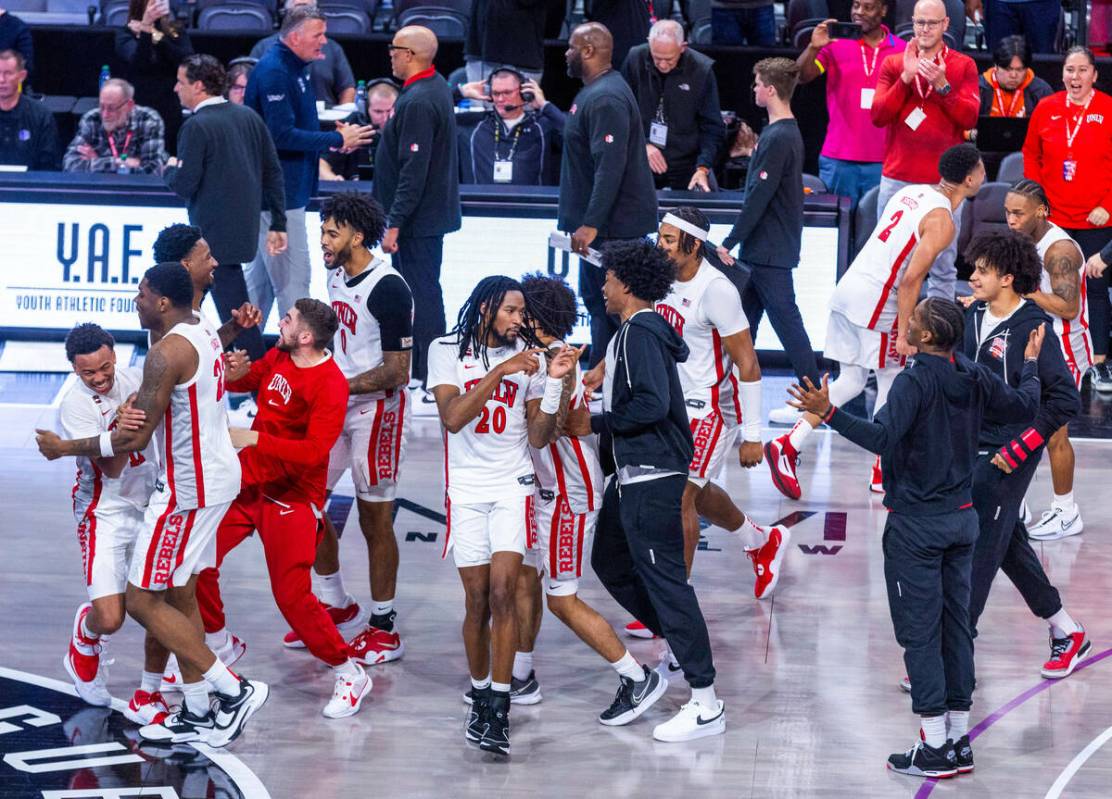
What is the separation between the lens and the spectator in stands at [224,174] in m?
8.81

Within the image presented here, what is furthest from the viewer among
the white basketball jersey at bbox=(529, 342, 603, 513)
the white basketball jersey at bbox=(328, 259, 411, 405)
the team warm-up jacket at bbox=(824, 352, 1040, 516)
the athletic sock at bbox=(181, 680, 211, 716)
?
the white basketball jersey at bbox=(328, 259, 411, 405)

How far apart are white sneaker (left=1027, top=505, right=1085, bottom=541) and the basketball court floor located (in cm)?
6

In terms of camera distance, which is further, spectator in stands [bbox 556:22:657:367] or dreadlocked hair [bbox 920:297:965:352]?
spectator in stands [bbox 556:22:657:367]

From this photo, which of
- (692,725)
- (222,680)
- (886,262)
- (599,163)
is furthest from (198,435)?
(599,163)

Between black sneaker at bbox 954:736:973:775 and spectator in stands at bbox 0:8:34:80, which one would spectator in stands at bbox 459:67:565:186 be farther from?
black sneaker at bbox 954:736:973:775

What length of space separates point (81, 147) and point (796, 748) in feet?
25.5

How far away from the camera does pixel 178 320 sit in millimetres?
5383

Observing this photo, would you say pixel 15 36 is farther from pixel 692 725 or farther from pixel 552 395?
pixel 692 725

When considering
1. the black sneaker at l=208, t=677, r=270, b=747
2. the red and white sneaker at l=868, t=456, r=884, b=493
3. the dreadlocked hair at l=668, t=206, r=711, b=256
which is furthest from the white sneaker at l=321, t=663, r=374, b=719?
the red and white sneaker at l=868, t=456, r=884, b=493

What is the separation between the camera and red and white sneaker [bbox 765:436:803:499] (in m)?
7.71

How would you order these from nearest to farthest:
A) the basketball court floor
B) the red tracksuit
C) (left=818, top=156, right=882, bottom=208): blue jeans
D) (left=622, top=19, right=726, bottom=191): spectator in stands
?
the basketball court floor < the red tracksuit < (left=622, top=19, right=726, bottom=191): spectator in stands < (left=818, top=156, right=882, bottom=208): blue jeans

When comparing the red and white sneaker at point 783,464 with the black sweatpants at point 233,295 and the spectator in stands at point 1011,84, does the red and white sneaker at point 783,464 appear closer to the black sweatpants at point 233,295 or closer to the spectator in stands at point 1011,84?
the black sweatpants at point 233,295

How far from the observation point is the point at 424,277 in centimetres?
928

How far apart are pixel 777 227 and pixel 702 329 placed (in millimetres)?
2896
